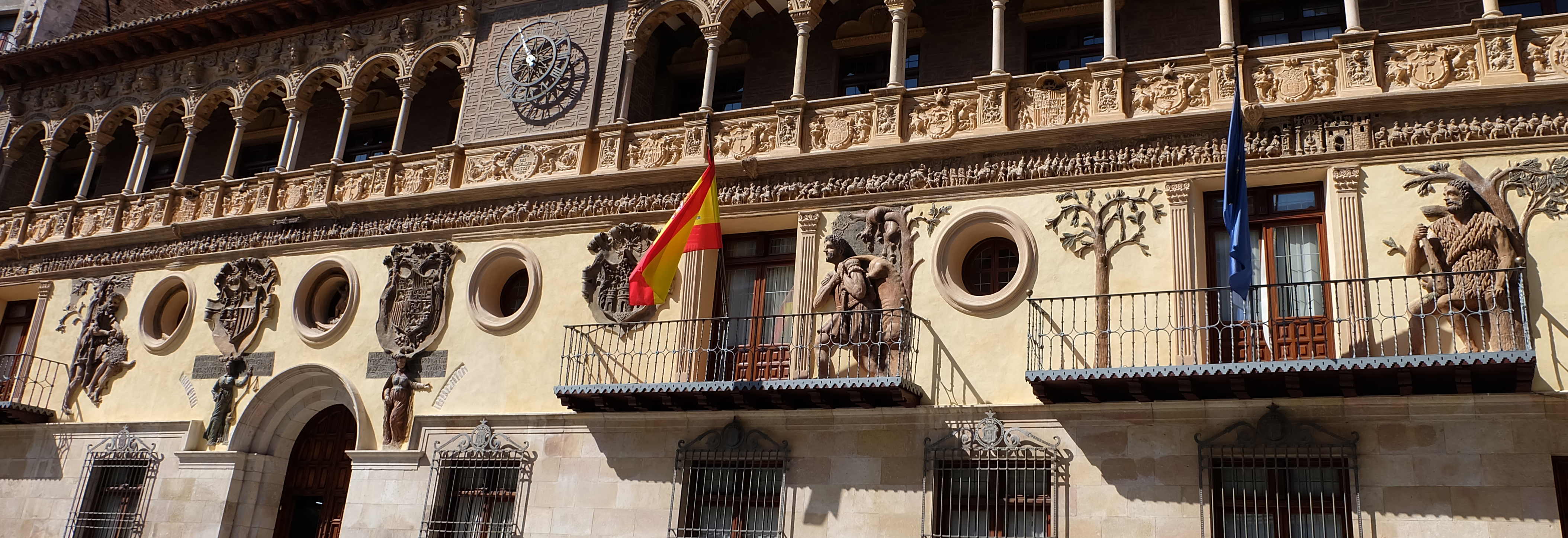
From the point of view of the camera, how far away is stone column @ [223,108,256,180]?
17672 millimetres

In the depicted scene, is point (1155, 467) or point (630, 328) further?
point (630, 328)

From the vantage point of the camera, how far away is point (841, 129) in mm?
13258

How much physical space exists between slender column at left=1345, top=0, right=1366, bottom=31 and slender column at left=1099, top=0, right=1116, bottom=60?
2.23 meters

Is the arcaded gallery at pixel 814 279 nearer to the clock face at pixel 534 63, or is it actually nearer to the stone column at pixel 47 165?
the clock face at pixel 534 63

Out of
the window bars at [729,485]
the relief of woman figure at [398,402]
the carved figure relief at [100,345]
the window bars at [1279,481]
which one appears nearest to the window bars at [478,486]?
the relief of woman figure at [398,402]

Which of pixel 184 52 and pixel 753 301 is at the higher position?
pixel 184 52

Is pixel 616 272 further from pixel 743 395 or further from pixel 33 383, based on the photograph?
pixel 33 383

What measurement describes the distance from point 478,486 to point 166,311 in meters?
7.14

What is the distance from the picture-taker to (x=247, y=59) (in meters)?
18.4

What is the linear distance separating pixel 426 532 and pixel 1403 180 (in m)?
10.8

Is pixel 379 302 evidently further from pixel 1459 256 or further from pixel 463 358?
pixel 1459 256

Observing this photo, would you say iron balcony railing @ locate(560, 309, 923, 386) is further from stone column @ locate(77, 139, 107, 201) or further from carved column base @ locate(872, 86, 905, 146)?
stone column @ locate(77, 139, 107, 201)

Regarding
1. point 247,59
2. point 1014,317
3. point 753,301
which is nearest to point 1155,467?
point 1014,317

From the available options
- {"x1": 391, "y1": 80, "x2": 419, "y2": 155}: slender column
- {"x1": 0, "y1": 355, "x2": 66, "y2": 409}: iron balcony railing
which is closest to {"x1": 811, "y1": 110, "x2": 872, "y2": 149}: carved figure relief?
{"x1": 391, "y1": 80, "x2": 419, "y2": 155}: slender column
